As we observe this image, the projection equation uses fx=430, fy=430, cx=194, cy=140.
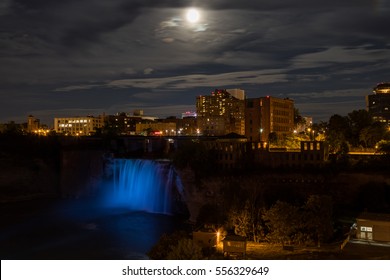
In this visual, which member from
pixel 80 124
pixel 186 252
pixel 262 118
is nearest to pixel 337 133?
pixel 262 118

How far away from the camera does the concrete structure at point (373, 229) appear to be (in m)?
29.3

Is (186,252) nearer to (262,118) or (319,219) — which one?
(319,219)

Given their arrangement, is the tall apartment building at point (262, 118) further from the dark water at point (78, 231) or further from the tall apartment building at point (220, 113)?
the dark water at point (78, 231)

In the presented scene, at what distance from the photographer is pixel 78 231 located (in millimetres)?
47125

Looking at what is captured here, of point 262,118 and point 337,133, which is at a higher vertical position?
point 262,118

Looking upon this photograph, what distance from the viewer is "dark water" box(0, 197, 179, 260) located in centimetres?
3938

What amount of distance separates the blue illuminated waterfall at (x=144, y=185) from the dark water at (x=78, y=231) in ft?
7.63

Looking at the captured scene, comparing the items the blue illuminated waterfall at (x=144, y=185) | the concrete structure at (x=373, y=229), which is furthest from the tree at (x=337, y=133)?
the concrete structure at (x=373, y=229)

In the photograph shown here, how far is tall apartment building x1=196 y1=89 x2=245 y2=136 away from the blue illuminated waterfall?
64911mm

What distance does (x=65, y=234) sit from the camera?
45.9m

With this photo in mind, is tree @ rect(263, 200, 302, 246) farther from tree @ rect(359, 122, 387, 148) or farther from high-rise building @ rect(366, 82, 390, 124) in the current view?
high-rise building @ rect(366, 82, 390, 124)

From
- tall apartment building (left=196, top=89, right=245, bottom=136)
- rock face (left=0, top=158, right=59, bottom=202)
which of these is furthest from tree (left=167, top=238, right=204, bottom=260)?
tall apartment building (left=196, top=89, right=245, bottom=136)

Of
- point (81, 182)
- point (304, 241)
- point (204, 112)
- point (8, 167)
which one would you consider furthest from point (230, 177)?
point (204, 112)

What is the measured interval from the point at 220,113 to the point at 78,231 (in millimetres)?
112308
